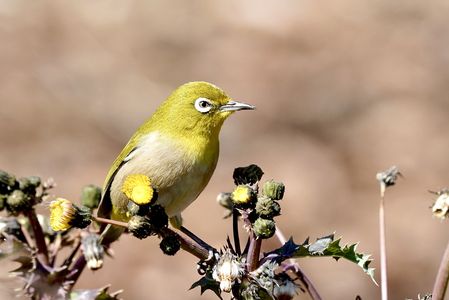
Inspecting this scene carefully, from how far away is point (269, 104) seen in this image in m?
15.9

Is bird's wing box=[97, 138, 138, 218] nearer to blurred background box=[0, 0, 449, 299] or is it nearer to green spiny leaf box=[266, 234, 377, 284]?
green spiny leaf box=[266, 234, 377, 284]

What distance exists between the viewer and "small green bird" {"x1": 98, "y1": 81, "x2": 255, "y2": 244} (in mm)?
5859

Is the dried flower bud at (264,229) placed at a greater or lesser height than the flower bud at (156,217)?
lesser

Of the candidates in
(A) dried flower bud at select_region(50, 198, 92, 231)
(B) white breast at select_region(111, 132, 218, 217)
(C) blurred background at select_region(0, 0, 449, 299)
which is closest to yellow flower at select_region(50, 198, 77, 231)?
(A) dried flower bud at select_region(50, 198, 92, 231)

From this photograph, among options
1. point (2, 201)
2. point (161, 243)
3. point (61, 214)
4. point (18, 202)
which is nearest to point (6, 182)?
point (2, 201)

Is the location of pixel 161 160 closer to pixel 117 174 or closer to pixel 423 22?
pixel 117 174

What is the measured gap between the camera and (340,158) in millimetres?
14812

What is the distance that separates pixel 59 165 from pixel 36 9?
4.70 meters

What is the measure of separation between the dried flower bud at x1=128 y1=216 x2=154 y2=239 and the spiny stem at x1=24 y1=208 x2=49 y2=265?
1.92 ft

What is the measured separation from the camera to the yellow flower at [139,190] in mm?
4203

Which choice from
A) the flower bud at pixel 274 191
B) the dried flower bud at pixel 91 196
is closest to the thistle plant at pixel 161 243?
the flower bud at pixel 274 191

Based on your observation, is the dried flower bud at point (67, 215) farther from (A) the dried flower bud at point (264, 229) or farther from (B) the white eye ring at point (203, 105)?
(B) the white eye ring at point (203, 105)

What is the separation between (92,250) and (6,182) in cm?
62

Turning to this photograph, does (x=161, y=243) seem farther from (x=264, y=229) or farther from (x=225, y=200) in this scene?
(x=225, y=200)
